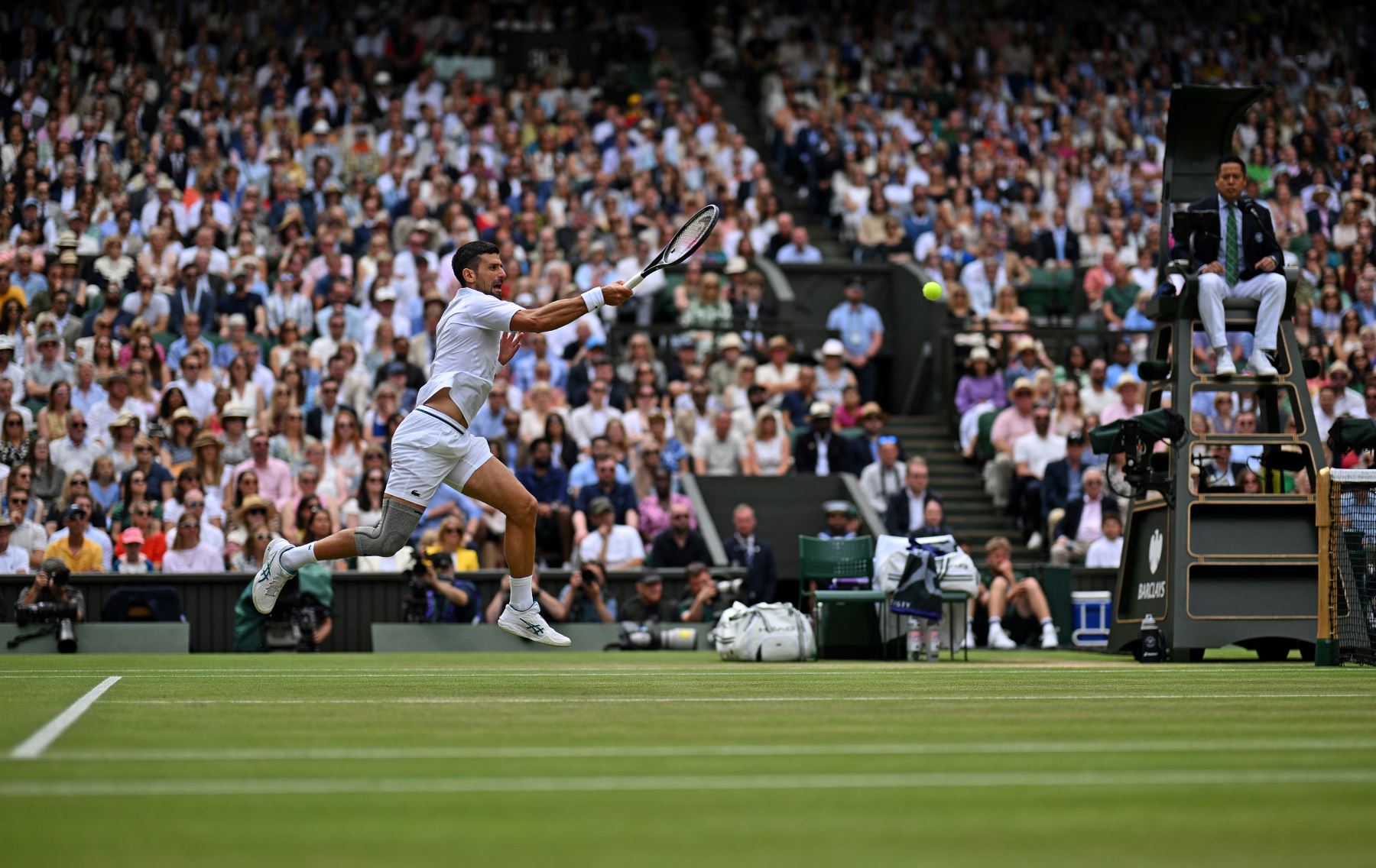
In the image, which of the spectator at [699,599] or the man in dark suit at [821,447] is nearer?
the spectator at [699,599]

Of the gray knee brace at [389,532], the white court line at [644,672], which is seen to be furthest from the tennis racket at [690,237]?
the white court line at [644,672]

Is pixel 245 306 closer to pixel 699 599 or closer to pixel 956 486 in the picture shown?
pixel 699 599

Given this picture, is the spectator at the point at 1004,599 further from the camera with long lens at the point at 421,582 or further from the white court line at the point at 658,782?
the white court line at the point at 658,782

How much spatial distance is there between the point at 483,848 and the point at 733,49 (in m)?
30.5

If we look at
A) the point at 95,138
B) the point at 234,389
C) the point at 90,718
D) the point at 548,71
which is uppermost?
the point at 548,71

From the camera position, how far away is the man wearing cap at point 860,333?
2386 cm

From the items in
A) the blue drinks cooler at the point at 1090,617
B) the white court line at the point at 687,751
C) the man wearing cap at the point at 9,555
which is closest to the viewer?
the white court line at the point at 687,751

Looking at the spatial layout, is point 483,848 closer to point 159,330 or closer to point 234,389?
point 234,389

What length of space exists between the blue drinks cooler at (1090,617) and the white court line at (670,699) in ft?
32.3

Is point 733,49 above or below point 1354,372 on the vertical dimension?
above

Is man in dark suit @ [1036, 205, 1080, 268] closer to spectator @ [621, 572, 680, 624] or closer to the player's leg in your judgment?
spectator @ [621, 572, 680, 624]

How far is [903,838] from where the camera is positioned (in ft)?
13.3

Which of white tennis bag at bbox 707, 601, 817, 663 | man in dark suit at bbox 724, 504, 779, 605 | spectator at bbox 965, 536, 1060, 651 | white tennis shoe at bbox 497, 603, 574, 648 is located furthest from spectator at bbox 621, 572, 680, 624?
white tennis shoe at bbox 497, 603, 574, 648

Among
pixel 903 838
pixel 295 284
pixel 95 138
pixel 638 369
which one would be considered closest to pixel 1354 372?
pixel 638 369
